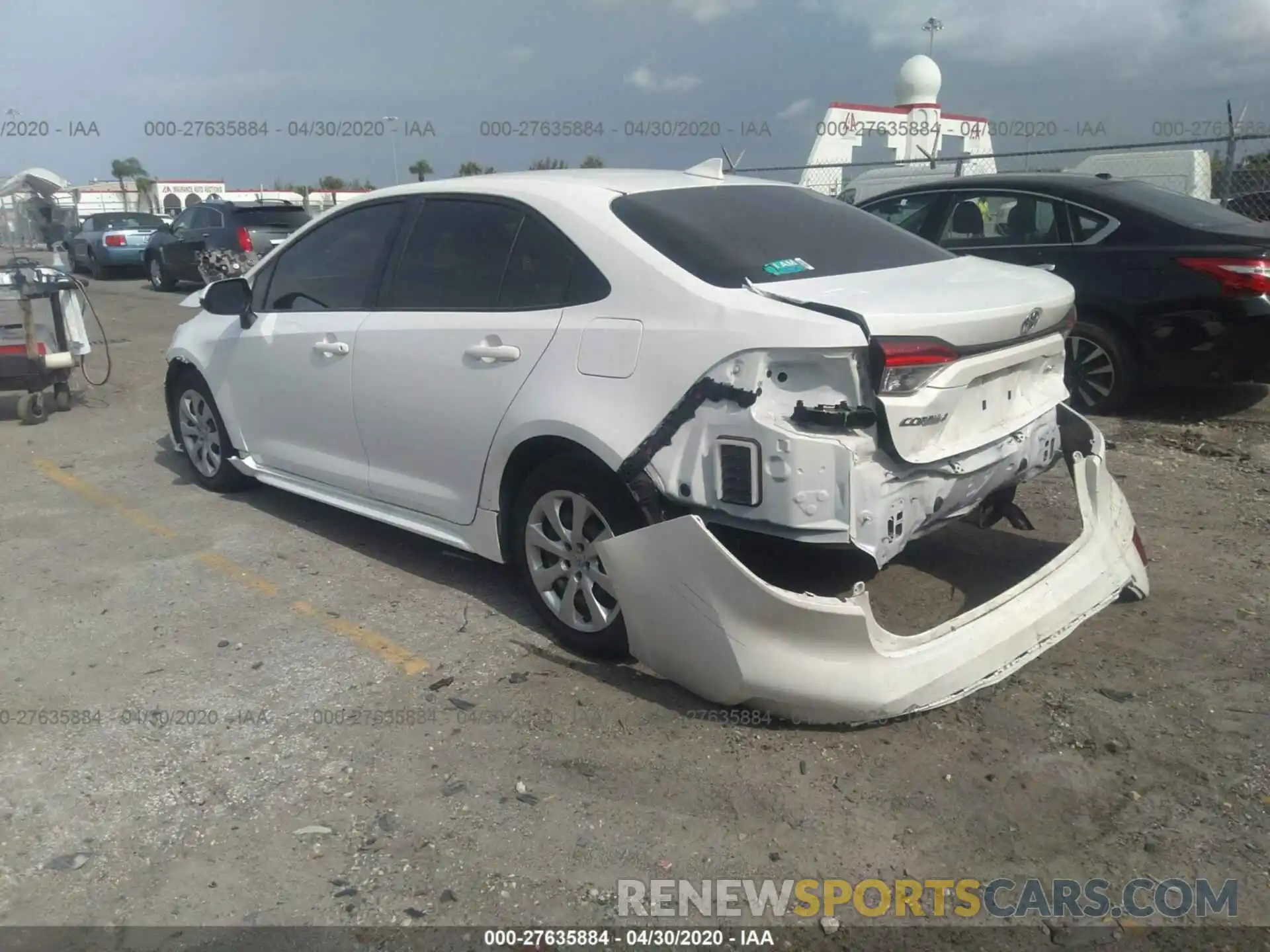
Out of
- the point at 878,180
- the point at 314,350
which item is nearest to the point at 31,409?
the point at 314,350

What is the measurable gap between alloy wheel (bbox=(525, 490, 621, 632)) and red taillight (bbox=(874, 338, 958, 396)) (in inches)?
43.0

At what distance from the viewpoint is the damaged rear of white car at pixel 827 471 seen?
3.02m

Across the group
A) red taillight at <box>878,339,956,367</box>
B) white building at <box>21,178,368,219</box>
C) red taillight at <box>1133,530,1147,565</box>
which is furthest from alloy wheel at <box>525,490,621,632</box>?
white building at <box>21,178,368,219</box>

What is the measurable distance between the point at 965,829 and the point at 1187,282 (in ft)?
16.1

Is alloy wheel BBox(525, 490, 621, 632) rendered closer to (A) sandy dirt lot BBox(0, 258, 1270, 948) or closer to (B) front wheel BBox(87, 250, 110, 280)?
(A) sandy dirt lot BBox(0, 258, 1270, 948)

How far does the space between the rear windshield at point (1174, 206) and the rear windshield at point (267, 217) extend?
12886 millimetres

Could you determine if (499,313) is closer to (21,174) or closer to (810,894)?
(810,894)

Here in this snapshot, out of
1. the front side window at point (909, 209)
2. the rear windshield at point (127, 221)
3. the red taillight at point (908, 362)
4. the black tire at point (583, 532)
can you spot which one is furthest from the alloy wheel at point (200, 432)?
the rear windshield at point (127, 221)

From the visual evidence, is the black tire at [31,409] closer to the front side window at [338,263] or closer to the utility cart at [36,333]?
the utility cart at [36,333]

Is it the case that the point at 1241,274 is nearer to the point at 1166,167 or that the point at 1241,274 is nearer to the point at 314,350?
the point at 314,350

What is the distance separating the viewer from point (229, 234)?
16.3m

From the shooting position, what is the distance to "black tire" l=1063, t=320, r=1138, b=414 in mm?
6766

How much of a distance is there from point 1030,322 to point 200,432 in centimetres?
466

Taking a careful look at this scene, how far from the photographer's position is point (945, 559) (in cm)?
457
